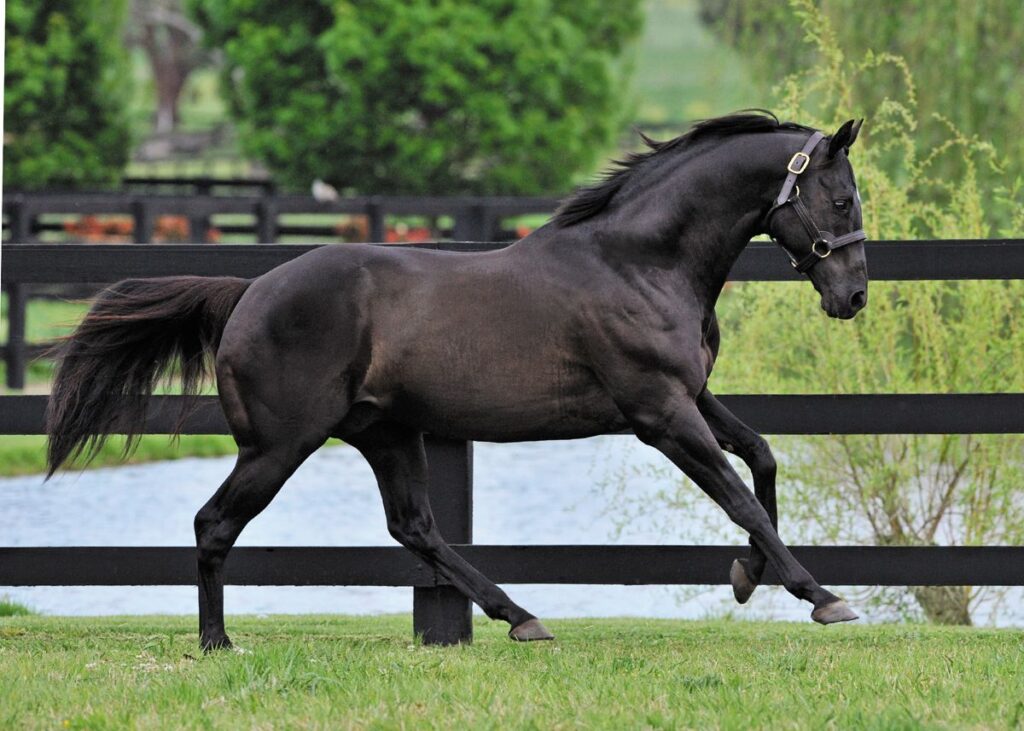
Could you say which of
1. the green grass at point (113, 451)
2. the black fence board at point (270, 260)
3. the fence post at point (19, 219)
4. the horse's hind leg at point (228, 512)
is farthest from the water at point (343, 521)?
the fence post at point (19, 219)

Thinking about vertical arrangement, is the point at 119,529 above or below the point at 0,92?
below

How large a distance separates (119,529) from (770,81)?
22.6ft

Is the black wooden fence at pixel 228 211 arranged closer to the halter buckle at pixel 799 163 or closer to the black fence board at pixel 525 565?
the black fence board at pixel 525 565

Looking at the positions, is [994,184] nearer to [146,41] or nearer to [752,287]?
[752,287]

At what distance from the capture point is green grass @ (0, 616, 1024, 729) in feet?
14.2

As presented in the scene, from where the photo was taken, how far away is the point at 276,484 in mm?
5488

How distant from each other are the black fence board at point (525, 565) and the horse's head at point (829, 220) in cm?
115

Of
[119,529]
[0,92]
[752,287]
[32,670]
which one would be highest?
[0,92]

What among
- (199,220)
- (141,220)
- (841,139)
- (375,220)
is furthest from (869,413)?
(199,220)

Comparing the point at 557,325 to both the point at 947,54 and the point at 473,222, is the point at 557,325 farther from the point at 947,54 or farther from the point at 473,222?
the point at 473,222

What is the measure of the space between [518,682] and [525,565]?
125 cm

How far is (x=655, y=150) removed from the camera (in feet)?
18.5

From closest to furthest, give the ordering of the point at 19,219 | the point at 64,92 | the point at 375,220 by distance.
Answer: the point at 19,219
the point at 375,220
the point at 64,92

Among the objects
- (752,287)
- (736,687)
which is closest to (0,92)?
(736,687)
